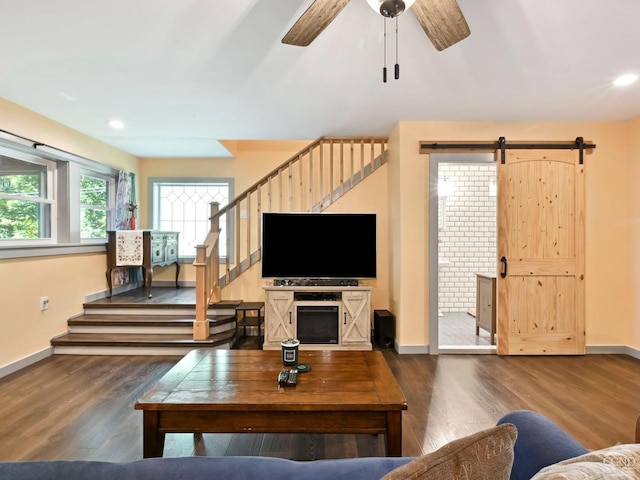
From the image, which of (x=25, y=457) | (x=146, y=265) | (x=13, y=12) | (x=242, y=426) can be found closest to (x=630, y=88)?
(x=242, y=426)

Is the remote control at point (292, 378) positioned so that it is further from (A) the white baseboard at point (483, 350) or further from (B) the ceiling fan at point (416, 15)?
(A) the white baseboard at point (483, 350)

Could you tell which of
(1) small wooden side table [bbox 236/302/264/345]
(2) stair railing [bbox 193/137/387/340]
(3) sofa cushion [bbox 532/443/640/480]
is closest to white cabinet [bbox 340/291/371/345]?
(1) small wooden side table [bbox 236/302/264/345]

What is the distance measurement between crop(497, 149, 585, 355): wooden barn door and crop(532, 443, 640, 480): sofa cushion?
3.41 meters

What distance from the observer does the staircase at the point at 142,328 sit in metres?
3.74

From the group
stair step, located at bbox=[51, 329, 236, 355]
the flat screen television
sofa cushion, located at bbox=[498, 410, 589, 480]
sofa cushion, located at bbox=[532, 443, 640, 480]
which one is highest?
the flat screen television

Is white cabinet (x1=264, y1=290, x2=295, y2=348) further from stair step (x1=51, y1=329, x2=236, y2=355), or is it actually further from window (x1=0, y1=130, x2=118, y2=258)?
window (x1=0, y1=130, x2=118, y2=258)

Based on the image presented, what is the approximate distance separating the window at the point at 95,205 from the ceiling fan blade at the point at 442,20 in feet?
15.3

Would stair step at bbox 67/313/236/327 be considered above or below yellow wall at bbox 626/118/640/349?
below

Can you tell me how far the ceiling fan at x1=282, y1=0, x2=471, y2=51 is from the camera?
1.59 m

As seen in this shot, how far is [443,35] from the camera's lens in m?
1.91

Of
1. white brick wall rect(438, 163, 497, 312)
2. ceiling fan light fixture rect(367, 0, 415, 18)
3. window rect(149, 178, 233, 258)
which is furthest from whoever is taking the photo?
window rect(149, 178, 233, 258)

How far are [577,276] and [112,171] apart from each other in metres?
6.28

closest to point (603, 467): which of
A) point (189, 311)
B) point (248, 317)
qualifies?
point (248, 317)

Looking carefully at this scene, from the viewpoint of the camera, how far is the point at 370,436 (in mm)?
2188
